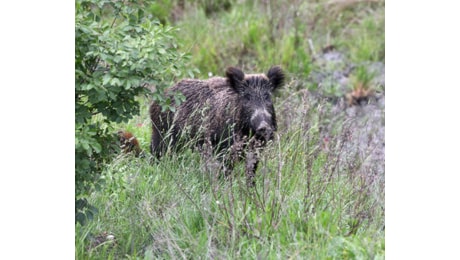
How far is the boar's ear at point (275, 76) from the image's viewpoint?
656cm

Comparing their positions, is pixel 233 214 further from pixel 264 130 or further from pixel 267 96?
pixel 267 96

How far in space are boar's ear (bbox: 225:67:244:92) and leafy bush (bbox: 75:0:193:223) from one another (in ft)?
5.67

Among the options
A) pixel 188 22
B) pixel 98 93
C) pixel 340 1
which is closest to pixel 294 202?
pixel 98 93

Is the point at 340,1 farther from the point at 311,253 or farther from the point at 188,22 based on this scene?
the point at 311,253

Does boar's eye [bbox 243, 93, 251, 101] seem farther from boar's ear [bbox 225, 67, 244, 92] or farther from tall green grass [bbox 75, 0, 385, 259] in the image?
tall green grass [bbox 75, 0, 385, 259]

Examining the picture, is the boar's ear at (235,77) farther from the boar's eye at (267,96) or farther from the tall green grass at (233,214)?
the tall green grass at (233,214)

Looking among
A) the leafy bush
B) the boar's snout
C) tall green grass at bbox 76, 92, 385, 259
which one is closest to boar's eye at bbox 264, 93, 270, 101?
the boar's snout

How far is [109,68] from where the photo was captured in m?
4.54

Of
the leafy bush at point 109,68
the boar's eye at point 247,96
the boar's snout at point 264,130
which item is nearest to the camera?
the leafy bush at point 109,68

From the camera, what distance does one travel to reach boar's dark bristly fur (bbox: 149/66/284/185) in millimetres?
6211

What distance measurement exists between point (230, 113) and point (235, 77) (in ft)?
1.08

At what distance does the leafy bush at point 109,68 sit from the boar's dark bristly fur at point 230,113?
141 cm

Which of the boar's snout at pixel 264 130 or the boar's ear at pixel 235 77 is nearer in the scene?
the boar's snout at pixel 264 130

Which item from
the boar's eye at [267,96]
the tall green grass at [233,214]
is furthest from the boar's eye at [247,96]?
the tall green grass at [233,214]
